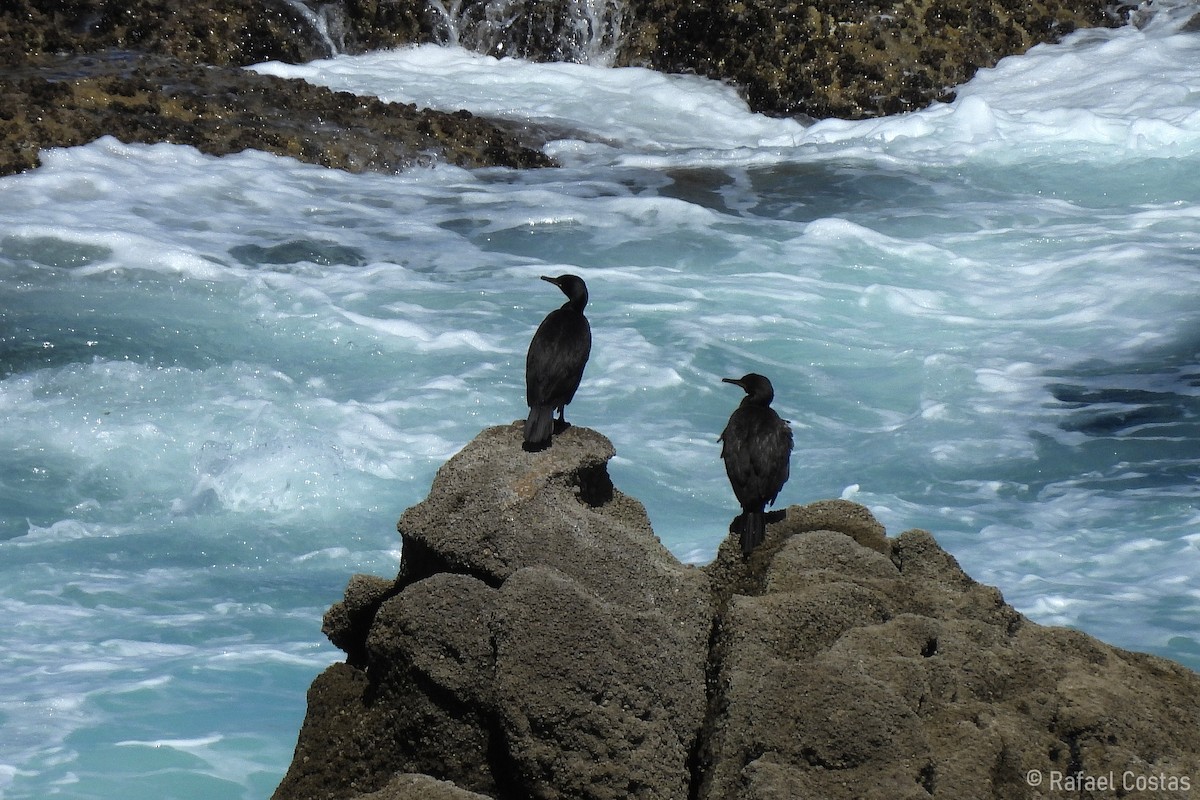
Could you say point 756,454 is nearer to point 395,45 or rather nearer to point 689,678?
point 689,678

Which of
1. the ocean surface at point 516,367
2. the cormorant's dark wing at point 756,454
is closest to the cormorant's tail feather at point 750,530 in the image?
the cormorant's dark wing at point 756,454

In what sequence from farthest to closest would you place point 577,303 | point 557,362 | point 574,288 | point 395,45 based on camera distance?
1. point 395,45
2. point 574,288
3. point 577,303
4. point 557,362

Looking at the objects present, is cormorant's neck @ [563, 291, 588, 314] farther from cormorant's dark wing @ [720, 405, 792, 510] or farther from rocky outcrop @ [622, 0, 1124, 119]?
rocky outcrop @ [622, 0, 1124, 119]

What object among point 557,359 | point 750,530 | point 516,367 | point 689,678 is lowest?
point 516,367

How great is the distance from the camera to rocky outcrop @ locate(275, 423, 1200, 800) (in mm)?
3623

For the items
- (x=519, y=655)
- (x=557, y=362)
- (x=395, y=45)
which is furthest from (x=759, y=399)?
(x=395, y=45)

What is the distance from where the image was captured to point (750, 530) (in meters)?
4.61

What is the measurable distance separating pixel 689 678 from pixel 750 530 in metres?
0.72

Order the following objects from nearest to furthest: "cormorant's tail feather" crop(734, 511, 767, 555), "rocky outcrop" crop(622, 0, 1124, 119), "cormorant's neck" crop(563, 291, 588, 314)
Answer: "cormorant's tail feather" crop(734, 511, 767, 555), "cormorant's neck" crop(563, 291, 588, 314), "rocky outcrop" crop(622, 0, 1124, 119)

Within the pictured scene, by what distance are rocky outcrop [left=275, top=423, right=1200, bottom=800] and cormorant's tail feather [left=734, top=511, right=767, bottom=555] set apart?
0.06 m

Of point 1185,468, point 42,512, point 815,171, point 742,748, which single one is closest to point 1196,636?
point 1185,468

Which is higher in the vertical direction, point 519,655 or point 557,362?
point 557,362

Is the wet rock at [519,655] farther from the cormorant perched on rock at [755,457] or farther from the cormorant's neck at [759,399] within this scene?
the cormorant's neck at [759,399]

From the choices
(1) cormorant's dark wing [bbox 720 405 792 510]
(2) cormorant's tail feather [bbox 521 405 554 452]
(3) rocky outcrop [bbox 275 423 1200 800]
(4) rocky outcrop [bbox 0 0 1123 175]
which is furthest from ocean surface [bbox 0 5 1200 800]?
(1) cormorant's dark wing [bbox 720 405 792 510]
